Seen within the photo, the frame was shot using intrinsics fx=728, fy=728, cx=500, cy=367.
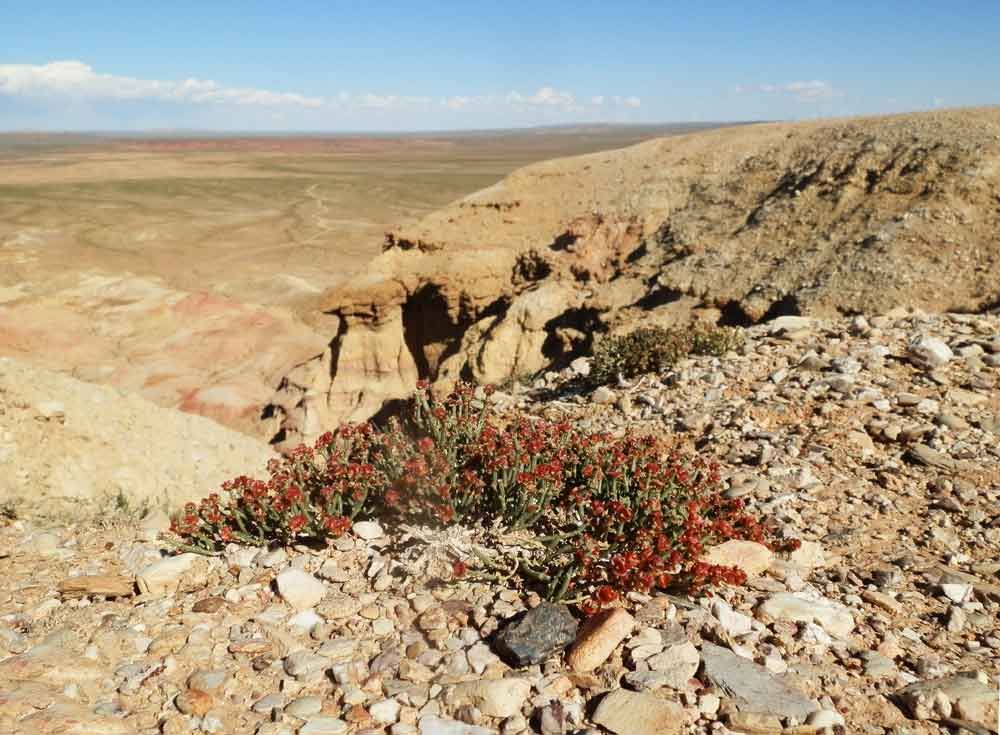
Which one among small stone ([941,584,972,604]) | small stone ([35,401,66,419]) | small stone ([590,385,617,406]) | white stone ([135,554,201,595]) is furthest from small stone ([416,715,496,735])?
small stone ([35,401,66,419])

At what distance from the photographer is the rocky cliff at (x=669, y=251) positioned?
1116 centimetres

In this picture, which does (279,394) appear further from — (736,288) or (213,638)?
(213,638)

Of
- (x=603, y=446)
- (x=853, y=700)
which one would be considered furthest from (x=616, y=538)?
(x=853, y=700)

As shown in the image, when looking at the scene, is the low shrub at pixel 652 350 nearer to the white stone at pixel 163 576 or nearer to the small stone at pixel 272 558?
the small stone at pixel 272 558

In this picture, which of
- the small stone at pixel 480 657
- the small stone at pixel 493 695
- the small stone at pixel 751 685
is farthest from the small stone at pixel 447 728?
the small stone at pixel 751 685

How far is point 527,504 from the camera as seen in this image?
486cm

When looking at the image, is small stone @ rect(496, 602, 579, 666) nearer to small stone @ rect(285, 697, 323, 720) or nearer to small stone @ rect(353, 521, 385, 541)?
small stone @ rect(285, 697, 323, 720)

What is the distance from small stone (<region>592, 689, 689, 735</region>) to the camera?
3158mm

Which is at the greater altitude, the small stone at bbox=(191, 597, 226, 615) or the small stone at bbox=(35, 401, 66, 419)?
the small stone at bbox=(191, 597, 226, 615)

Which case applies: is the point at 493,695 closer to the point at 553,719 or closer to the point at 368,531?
the point at 553,719

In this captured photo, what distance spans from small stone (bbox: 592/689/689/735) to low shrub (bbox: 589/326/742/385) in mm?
5389

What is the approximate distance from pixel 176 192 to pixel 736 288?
8263 cm

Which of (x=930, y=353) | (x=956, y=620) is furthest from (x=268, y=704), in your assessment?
(x=930, y=353)

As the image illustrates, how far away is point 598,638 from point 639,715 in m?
0.47
